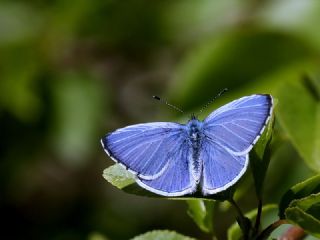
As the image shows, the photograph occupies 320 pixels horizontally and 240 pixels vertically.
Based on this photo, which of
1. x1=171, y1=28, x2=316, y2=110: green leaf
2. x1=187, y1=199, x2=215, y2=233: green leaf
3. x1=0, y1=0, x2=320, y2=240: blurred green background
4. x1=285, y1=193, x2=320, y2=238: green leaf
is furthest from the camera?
x1=0, y1=0, x2=320, y2=240: blurred green background

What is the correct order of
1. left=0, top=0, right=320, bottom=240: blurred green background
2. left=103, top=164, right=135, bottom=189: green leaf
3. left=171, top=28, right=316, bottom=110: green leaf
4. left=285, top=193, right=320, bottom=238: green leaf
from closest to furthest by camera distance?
left=285, top=193, right=320, bottom=238: green leaf
left=103, top=164, right=135, bottom=189: green leaf
left=171, top=28, right=316, bottom=110: green leaf
left=0, top=0, right=320, bottom=240: blurred green background

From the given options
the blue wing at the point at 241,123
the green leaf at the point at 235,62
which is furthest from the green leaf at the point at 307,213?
the green leaf at the point at 235,62

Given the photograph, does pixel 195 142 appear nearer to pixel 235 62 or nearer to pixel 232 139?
pixel 232 139

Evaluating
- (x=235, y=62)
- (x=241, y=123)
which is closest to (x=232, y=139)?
(x=241, y=123)

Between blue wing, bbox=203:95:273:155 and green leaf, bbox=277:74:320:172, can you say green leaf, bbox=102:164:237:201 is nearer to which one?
blue wing, bbox=203:95:273:155

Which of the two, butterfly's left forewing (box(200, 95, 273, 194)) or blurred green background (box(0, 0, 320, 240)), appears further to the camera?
blurred green background (box(0, 0, 320, 240))

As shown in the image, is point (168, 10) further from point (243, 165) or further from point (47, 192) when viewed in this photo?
point (243, 165)

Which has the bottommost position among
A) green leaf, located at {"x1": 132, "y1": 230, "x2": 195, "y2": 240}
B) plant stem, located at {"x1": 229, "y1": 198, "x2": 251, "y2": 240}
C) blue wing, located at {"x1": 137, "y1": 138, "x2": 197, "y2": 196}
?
green leaf, located at {"x1": 132, "y1": 230, "x2": 195, "y2": 240}

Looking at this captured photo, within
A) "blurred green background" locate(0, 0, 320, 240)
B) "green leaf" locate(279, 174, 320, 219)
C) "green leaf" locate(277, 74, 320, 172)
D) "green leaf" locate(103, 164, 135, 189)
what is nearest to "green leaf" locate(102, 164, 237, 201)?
"green leaf" locate(103, 164, 135, 189)

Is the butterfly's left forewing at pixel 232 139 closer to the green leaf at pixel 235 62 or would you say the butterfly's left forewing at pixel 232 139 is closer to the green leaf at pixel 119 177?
the green leaf at pixel 119 177
